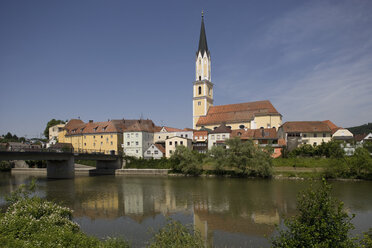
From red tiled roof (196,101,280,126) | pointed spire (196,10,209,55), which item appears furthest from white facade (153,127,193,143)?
pointed spire (196,10,209,55)

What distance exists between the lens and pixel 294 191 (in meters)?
29.4

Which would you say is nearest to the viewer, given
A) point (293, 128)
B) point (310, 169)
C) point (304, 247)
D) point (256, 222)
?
point (304, 247)

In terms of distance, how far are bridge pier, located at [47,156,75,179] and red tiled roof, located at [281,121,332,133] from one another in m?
40.5

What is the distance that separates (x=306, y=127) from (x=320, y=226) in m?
50.9

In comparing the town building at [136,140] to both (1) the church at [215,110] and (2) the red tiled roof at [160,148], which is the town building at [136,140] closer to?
(2) the red tiled roof at [160,148]

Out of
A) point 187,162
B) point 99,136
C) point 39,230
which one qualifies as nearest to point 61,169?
point 187,162

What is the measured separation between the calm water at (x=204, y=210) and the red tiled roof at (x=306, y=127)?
2124 centimetres

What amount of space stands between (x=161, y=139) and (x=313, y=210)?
5971 centimetres

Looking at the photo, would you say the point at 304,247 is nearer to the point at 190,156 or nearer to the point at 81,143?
the point at 190,156

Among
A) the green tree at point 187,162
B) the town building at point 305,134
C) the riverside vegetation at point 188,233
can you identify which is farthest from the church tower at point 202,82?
the riverside vegetation at point 188,233

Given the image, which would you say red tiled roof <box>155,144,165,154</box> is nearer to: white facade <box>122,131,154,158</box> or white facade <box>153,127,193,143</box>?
white facade <box>153,127,193,143</box>

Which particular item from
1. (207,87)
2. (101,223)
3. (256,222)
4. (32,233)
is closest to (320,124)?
(207,87)

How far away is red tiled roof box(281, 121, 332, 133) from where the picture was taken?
175ft

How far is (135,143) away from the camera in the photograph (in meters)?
63.9
